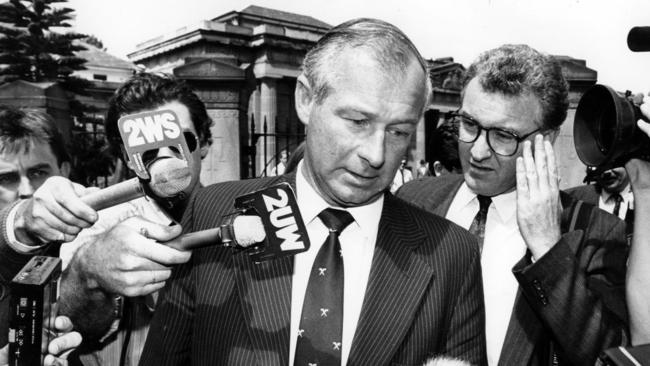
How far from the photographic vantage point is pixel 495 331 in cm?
231

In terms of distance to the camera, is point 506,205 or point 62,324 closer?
point 62,324

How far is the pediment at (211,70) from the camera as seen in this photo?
5.48 metres

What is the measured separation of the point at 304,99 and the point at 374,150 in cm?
39

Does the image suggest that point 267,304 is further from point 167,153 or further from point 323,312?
point 167,153

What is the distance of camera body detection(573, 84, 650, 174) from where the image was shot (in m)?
1.84

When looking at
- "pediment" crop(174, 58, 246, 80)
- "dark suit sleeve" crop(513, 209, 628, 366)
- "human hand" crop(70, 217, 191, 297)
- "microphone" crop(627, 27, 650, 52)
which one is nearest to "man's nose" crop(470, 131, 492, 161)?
"dark suit sleeve" crop(513, 209, 628, 366)

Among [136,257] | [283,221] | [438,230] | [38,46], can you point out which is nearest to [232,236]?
[283,221]

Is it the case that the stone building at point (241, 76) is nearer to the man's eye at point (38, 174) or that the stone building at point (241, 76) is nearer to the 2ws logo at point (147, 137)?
the man's eye at point (38, 174)

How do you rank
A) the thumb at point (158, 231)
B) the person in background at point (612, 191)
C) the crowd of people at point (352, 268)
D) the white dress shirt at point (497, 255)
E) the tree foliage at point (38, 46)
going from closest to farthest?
the thumb at point (158, 231) → the crowd of people at point (352, 268) → the white dress shirt at point (497, 255) → the person in background at point (612, 191) → the tree foliage at point (38, 46)

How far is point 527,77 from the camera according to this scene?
2.51 meters

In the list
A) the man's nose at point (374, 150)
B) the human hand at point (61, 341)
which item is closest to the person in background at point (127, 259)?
the human hand at point (61, 341)

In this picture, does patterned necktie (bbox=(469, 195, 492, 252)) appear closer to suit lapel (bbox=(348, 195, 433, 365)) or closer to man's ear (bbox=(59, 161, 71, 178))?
suit lapel (bbox=(348, 195, 433, 365))

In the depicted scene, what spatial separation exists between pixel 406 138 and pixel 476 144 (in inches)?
32.5

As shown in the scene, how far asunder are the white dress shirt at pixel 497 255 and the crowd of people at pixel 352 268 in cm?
1
